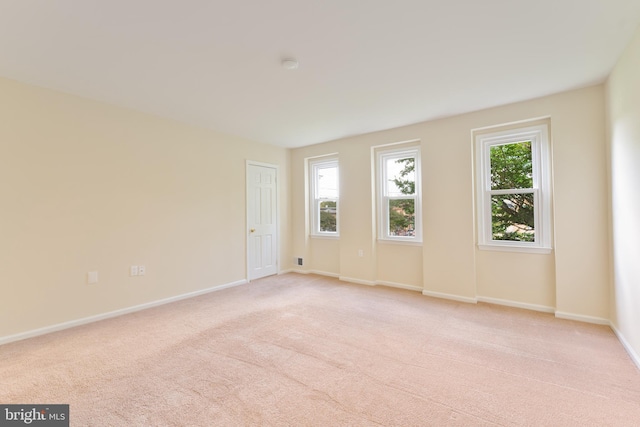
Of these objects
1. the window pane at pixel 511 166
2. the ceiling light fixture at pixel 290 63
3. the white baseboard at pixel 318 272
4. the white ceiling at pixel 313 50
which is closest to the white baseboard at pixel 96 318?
the white baseboard at pixel 318 272

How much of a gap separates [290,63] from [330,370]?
8.40ft

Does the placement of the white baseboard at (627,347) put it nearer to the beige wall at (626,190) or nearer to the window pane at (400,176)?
the beige wall at (626,190)

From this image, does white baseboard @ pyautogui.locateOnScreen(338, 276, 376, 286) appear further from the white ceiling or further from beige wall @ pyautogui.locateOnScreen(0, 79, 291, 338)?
the white ceiling

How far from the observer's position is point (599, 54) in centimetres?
243

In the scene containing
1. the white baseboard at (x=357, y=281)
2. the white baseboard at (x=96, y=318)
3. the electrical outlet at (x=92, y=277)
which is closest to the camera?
the white baseboard at (x=96, y=318)

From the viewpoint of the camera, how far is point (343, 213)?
5.12 metres

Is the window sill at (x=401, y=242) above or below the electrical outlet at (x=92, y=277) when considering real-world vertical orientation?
above

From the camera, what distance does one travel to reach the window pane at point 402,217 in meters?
4.58

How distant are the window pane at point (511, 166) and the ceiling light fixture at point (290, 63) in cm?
291

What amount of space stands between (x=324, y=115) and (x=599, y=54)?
9.00ft

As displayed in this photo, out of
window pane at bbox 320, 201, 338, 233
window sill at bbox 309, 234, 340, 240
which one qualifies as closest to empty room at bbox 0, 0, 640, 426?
window sill at bbox 309, 234, 340, 240

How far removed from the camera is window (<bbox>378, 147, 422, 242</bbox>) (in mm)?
4516

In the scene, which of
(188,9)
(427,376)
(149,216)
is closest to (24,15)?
(188,9)

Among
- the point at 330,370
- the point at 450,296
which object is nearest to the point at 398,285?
the point at 450,296
